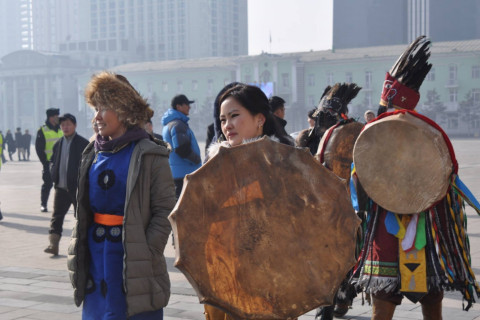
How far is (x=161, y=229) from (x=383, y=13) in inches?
4335

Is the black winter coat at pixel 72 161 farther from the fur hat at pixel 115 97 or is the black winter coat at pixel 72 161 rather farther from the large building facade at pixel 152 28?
the large building facade at pixel 152 28

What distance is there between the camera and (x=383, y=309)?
4.30 metres

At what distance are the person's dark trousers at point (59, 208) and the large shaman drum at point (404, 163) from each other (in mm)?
4943

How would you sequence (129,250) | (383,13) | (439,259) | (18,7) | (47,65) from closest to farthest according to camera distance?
1. (129,250)
2. (439,259)
3. (383,13)
4. (47,65)
5. (18,7)

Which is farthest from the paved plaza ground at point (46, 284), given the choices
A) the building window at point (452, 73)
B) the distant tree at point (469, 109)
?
the building window at point (452, 73)

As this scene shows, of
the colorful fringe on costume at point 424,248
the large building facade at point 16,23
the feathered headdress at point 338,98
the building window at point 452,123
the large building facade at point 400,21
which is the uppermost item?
the large building facade at point 16,23

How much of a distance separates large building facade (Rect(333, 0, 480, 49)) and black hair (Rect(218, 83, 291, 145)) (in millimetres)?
103321

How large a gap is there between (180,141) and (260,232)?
6164 mm

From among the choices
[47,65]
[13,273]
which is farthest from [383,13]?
[13,273]

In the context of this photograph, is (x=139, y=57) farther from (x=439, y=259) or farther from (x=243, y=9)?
(x=439, y=259)

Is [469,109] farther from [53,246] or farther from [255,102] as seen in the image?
[255,102]

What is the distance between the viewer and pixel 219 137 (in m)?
4.29

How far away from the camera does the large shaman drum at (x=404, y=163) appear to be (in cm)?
425

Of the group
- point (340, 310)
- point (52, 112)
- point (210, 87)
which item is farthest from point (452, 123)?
point (340, 310)
